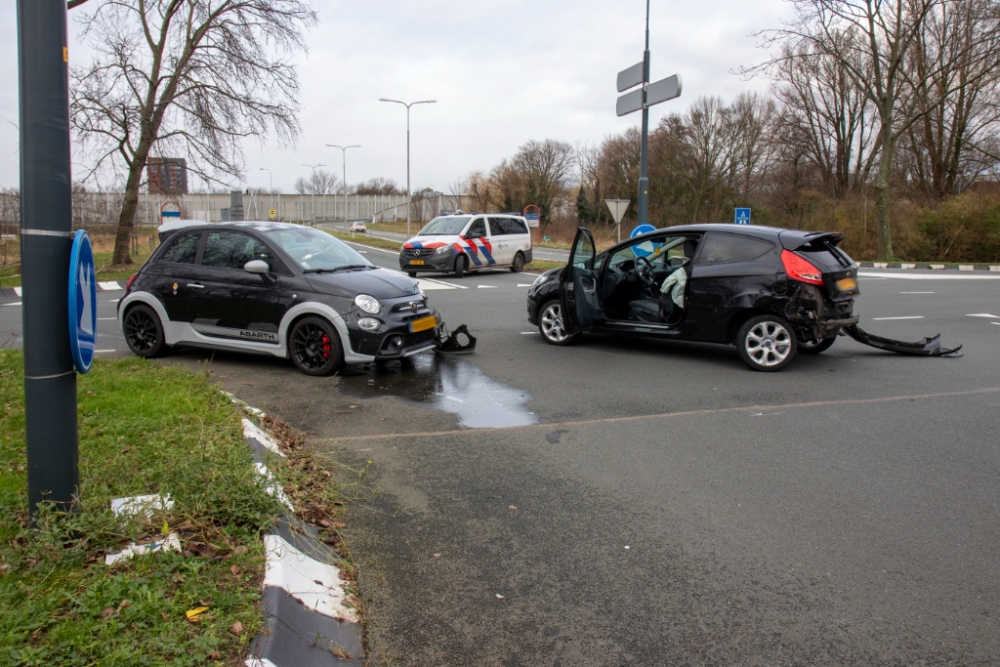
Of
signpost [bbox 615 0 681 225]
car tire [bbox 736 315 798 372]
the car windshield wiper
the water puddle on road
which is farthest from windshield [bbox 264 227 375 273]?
signpost [bbox 615 0 681 225]

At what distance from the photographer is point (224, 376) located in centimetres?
797

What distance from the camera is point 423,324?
27.3ft

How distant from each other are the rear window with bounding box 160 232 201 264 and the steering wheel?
5.30 m

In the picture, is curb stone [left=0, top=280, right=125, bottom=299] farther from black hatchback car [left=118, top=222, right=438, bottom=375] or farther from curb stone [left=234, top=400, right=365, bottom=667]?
curb stone [left=234, top=400, right=365, bottom=667]

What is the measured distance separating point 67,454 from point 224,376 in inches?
181

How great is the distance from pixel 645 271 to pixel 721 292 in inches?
57.1

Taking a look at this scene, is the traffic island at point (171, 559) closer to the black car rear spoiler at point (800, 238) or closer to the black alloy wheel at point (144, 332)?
the black alloy wheel at point (144, 332)

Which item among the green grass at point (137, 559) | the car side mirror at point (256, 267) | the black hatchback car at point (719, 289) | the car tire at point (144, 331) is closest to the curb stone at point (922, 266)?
the black hatchback car at point (719, 289)

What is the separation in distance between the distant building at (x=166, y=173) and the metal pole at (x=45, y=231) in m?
24.3

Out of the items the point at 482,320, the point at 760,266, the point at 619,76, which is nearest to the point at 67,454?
the point at 760,266

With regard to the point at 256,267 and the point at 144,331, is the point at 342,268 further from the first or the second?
the point at 144,331

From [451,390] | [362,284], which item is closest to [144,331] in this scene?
[362,284]

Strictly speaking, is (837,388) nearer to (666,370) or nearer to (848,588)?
(666,370)

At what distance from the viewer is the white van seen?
2198 cm
